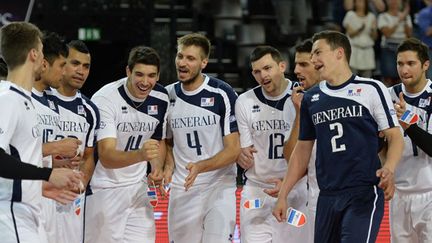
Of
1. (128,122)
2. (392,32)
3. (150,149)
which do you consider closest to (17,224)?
(150,149)

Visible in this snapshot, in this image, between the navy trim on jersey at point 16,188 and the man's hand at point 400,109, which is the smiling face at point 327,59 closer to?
the man's hand at point 400,109

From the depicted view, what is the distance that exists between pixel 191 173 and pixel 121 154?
0.68 meters

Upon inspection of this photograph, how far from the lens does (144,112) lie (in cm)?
911

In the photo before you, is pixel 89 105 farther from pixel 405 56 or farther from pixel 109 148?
pixel 405 56

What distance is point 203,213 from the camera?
9070mm

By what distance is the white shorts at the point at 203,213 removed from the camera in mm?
8914

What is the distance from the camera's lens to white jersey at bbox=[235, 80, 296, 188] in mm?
8984

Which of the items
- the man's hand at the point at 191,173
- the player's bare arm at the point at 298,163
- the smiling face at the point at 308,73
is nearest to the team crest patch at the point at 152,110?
the man's hand at the point at 191,173

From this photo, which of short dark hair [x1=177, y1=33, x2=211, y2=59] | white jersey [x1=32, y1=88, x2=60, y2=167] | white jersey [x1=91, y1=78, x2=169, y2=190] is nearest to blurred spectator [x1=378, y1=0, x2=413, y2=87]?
short dark hair [x1=177, y1=33, x2=211, y2=59]

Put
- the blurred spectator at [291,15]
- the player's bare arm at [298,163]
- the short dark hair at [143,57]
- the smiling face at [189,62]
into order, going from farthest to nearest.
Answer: the blurred spectator at [291,15] < the smiling face at [189,62] < the short dark hair at [143,57] < the player's bare arm at [298,163]

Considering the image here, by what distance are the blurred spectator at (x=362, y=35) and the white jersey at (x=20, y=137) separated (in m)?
9.52

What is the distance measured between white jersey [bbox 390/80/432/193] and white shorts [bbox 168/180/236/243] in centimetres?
168

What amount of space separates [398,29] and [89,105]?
7.92 meters

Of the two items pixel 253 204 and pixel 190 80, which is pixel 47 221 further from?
pixel 190 80
